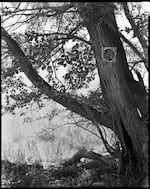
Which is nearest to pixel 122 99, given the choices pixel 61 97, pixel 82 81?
pixel 61 97

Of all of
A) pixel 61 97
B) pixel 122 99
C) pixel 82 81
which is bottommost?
pixel 122 99

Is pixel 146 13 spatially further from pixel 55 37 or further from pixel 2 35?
pixel 2 35

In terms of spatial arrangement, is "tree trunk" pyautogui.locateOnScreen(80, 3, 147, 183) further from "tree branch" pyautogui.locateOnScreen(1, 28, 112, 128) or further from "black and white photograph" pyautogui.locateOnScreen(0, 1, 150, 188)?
"tree branch" pyautogui.locateOnScreen(1, 28, 112, 128)

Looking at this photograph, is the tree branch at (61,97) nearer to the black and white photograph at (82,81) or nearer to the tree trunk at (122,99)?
the black and white photograph at (82,81)

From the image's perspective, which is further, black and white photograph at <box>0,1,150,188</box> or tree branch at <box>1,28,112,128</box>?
tree branch at <box>1,28,112,128</box>

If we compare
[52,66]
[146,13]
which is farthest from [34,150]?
[146,13]

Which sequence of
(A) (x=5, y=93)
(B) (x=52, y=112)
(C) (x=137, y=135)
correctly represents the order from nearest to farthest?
(C) (x=137, y=135) → (A) (x=5, y=93) → (B) (x=52, y=112)

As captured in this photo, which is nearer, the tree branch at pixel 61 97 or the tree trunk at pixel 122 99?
the tree trunk at pixel 122 99

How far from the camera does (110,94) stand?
4512 millimetres

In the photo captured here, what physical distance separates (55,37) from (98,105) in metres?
1.10

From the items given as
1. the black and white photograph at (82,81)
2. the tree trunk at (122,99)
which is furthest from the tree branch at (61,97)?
the tree trunk at (122,99)

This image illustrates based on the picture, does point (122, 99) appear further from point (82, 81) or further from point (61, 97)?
point (82, 81)

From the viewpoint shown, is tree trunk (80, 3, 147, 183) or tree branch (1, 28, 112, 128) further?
tree branch (1, 28, 112, 128)

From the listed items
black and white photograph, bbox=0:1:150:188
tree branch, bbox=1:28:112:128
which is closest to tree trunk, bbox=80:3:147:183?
black and white photograph, bbox=0:1:150:188
